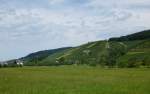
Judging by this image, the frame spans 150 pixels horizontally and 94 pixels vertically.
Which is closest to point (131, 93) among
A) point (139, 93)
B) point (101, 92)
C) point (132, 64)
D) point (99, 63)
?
point (139, 93)

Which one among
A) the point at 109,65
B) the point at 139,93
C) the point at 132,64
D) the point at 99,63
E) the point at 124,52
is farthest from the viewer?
the point at 124,52

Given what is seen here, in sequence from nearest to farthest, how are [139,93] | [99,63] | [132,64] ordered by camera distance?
[139,93] → [132,64] → [99,63]

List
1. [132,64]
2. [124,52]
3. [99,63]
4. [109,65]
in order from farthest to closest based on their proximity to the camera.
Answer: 1. [124,52]
2. [99,63]
3. [109,65]
4. [132,64]

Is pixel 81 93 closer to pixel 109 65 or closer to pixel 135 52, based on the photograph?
pixel 109 65

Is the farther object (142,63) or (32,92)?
(142,63)

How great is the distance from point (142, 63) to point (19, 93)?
12715cm

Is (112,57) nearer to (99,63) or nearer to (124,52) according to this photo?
(99,63)

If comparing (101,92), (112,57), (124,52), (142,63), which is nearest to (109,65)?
(112,57)

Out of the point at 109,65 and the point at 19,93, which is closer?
the point at 19,93

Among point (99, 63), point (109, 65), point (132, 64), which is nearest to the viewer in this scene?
point (132, 64)

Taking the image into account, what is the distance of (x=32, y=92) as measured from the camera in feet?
104

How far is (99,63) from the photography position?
566 feet

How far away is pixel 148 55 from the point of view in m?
174

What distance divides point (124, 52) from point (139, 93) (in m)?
159
